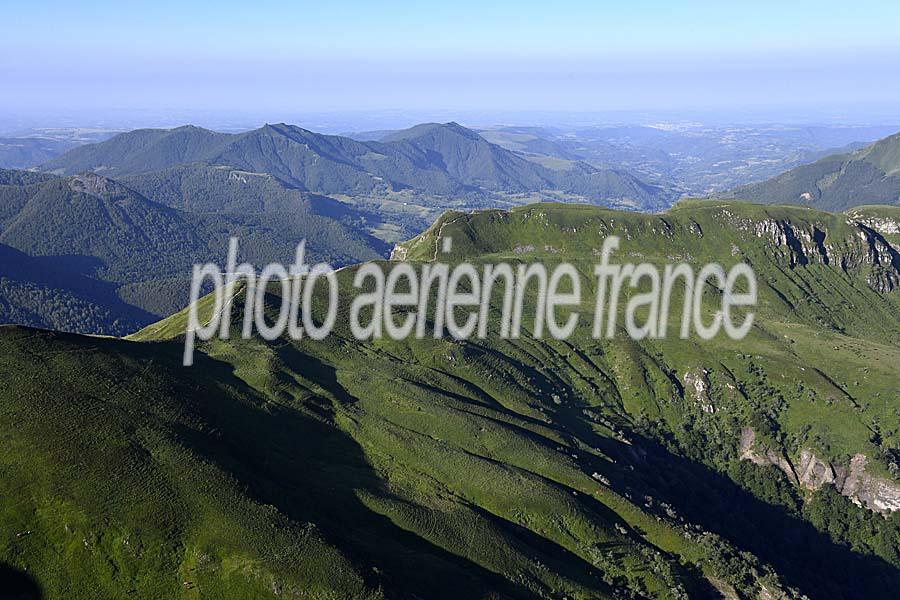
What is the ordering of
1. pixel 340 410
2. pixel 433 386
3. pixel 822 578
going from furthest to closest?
pixel 433 386, pixel 822 578, pixel 340 410

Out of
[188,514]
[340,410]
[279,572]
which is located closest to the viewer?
[279,572]

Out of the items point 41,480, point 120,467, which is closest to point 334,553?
point 120,467

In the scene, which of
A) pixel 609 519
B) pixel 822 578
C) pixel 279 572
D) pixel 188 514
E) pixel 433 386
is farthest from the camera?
pixel 433 386

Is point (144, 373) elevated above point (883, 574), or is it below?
above

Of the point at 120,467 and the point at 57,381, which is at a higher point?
the point at 57,381

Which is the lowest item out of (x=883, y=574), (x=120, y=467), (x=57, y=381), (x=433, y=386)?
(x=883, y=574)

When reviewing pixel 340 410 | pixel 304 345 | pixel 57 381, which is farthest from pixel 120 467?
pixel 304 345

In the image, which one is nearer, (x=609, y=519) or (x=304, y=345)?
(x=609, y=519)

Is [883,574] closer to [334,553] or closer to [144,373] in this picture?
[334,553]

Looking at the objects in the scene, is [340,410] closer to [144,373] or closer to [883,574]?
[144,373]
